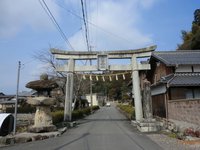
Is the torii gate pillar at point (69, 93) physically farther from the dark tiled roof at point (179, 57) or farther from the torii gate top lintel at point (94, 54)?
the dark tiled roof at point (179, 57)

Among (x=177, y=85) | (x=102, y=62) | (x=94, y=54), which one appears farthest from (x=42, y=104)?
(x=177, y=85)

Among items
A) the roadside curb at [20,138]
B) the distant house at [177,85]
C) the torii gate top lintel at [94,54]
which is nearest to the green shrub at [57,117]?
the torii gate top lintel at [94,54]

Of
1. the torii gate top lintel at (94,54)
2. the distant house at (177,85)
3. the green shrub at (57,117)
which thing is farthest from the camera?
the torii gate top lintel at (94,54)

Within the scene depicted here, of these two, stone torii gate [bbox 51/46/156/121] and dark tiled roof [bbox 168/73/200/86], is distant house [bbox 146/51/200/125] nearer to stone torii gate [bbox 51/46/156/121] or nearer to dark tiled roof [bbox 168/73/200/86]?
dark tiled roof [bbox 168/73/200/86]

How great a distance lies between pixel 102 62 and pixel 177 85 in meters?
6.56

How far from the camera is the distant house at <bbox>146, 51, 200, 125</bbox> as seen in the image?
20719 millimetres

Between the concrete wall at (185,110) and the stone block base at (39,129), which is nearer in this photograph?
the stone block base at (39,129)

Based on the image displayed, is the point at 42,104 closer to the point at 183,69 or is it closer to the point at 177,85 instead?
the point at 177,85

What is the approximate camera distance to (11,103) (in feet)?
235

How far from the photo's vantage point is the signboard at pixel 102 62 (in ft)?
77.2

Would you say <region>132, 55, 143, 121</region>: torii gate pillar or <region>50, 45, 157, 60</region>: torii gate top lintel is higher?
<region>50, 45, 157, 60</region>: torii gate top lintel

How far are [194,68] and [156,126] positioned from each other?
960 cm

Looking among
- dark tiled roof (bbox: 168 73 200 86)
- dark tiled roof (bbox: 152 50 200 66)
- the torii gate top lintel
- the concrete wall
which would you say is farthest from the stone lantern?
dark tiled roof (bbox: 152 50 200 66)

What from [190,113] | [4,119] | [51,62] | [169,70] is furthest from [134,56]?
[51,62]
